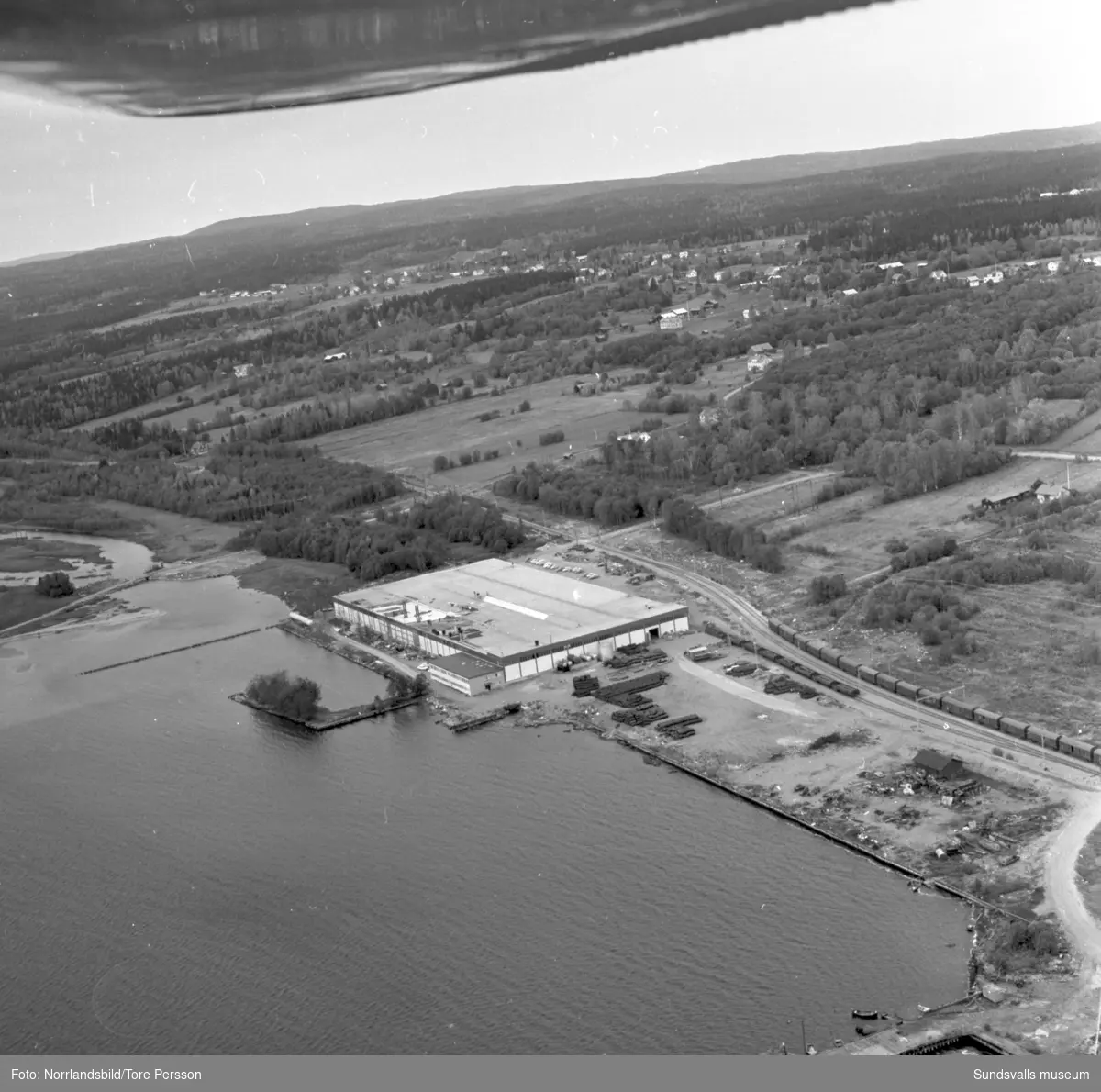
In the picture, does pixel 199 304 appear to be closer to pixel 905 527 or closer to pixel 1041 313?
pixel 1041 313

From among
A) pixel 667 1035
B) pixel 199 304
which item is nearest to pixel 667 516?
pixel 667 1035

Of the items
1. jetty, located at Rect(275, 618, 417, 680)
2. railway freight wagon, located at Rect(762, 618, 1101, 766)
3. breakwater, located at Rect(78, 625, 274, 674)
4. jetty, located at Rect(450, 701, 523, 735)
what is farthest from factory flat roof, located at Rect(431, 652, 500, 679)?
breakwater, located at Rect(78, 625, 274, 674)

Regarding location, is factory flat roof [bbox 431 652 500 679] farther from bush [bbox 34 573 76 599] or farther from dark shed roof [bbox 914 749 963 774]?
bush [bbox 34 573 76 599]

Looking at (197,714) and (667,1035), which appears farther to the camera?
(197,714)

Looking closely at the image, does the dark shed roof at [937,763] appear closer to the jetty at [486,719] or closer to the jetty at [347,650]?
the jetty at [486,719]

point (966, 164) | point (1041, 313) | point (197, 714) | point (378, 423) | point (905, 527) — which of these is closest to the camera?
point (197, 714)

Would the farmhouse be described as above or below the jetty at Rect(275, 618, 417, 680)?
above

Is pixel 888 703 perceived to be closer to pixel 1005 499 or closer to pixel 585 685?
pixel 585 685
